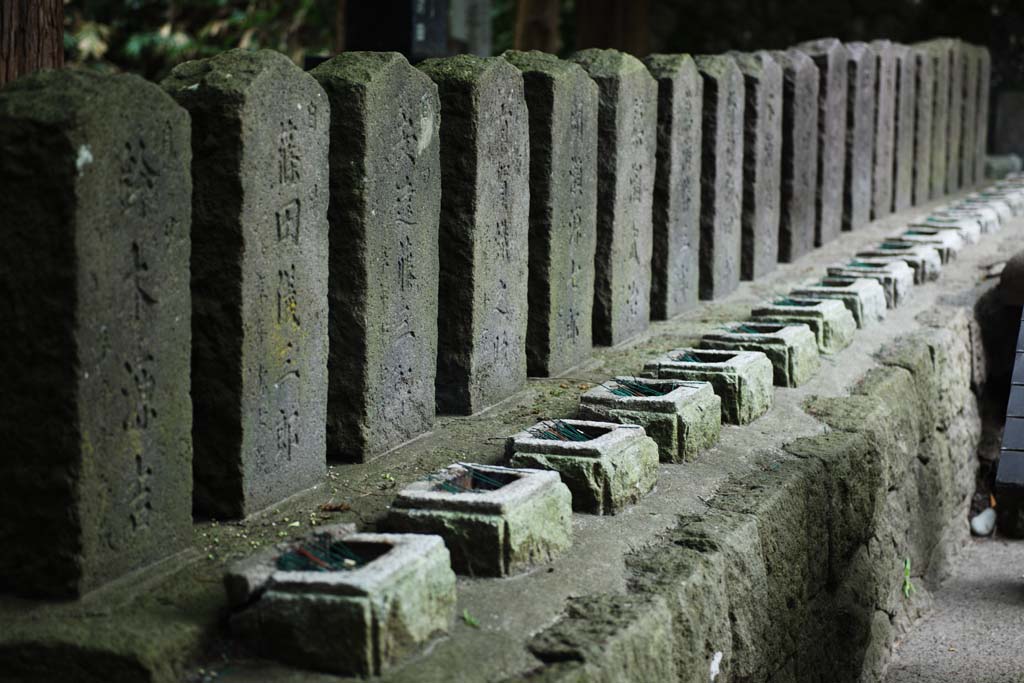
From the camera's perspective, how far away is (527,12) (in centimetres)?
1222

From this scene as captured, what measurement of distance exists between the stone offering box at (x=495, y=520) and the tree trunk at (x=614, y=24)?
1056cm

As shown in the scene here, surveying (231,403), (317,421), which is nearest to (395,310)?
(317,421)

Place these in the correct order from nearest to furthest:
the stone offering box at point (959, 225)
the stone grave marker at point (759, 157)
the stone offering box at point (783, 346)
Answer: the stone offering box at point (783, 346), the stone grave marker at point (759, 157), the stone offering box at point (959, 225)

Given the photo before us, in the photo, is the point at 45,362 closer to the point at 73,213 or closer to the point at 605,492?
the point at 73,213

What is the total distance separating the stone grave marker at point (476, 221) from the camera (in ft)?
14.2

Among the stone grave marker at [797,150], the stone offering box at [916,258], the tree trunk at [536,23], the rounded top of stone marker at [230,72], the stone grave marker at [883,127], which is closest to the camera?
the rounded top of stone marker at [230,72]

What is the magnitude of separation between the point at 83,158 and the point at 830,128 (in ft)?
20.9

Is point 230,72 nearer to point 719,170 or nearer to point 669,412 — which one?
point 669,412

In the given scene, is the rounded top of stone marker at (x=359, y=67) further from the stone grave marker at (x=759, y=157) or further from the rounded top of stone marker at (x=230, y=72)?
the stone grave marker at (x=759, y=157)

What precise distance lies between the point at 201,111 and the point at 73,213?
24.9 inches

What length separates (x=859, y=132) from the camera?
29.3ft

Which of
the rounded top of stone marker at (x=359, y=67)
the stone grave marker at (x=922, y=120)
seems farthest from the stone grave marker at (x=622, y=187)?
the stone grave marker at (x=922, y=120)

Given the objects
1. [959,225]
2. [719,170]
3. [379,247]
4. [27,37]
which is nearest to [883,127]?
[959,225]

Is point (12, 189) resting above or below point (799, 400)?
above
